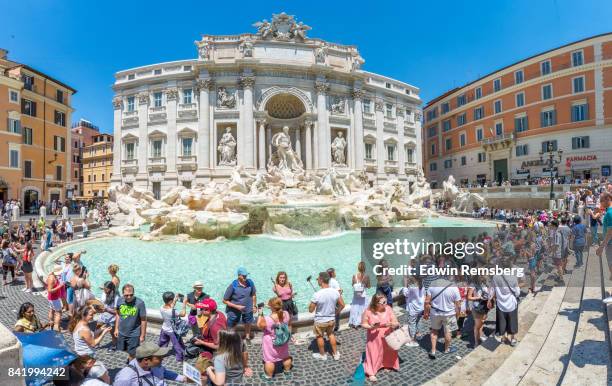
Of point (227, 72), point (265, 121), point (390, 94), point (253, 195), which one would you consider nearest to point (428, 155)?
point (390, 94)

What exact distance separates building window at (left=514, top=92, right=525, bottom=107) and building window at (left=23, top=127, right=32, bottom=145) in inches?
1820

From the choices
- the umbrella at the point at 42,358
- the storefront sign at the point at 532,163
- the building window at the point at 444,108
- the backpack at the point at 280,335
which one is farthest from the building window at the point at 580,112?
the umbrella at the point at 42,358

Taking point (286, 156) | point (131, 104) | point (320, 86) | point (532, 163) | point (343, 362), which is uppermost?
point (320, 86)

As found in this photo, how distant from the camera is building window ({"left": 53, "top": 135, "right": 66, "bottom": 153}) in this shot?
28319 mm

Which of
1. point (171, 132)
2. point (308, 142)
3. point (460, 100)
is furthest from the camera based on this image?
point (460, 100)

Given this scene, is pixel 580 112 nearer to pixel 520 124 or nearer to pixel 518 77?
pixel 520 124

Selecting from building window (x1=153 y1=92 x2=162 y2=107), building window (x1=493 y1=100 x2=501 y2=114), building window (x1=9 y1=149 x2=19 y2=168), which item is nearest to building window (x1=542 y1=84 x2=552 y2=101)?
building window (x1=493 y1=100 x2=501 y2=114)

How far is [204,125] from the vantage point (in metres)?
25.6

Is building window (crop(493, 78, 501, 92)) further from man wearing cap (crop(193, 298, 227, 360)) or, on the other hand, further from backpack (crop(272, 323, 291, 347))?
man wearing cap (crop(193, 298, 227, 360))

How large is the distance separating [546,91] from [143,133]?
38.1m

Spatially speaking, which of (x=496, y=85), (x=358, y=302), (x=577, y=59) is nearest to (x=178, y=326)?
(x=358, y=302)

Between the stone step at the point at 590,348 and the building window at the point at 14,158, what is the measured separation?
33.8 metres

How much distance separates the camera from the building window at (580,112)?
85.2 ft

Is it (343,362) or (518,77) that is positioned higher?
(518,77)
